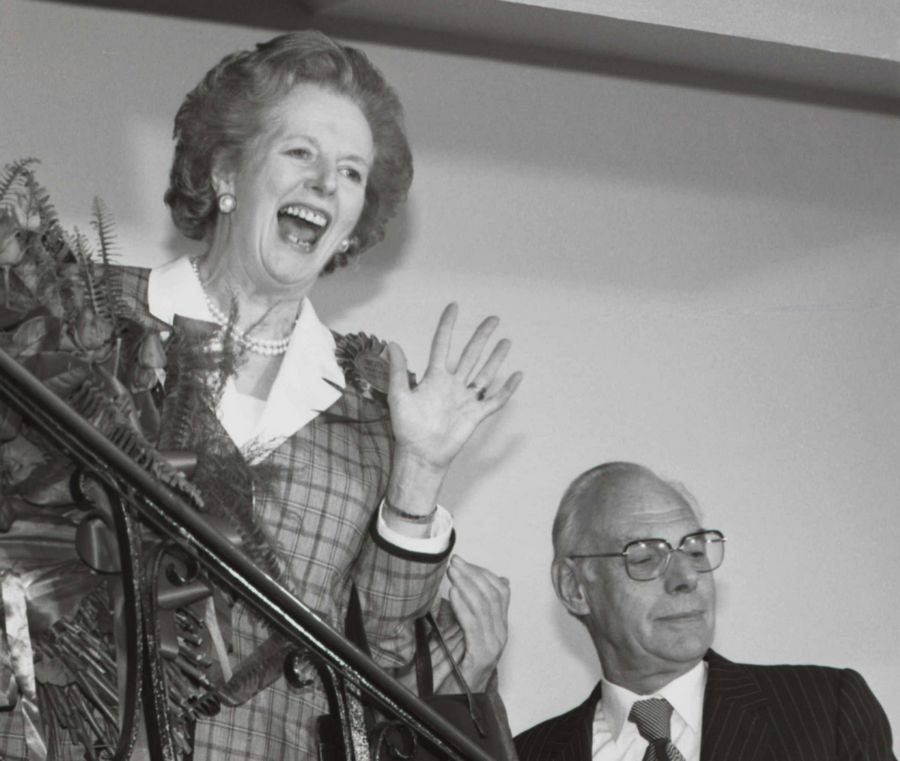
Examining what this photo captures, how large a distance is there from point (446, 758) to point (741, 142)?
317 centimetres

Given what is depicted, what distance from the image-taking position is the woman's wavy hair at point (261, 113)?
3.47 m

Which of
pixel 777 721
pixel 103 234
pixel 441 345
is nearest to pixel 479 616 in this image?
pixel 441 345

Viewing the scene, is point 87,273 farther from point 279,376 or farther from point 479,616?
point 479,616

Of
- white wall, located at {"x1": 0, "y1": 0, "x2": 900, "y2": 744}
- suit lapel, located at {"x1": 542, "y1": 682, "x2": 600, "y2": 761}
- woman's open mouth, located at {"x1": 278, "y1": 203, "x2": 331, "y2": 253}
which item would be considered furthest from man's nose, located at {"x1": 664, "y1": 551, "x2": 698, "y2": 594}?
woman's open mouth, located at {"x1": 278, "y1": 203, "x2": 331, "y2": 253}

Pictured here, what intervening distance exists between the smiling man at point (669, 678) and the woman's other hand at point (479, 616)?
505mm

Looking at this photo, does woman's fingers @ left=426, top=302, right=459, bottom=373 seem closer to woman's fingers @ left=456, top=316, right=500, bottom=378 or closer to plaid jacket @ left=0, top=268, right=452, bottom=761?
woman's fingers @ left=456, top=316, right=500, bottom=378

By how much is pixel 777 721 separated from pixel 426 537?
1.04 meters

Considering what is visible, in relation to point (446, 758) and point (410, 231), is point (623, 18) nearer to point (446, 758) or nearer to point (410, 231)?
point (410, 231)

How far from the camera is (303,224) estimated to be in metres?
3.49

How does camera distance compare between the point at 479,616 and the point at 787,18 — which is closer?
the point at 479,616

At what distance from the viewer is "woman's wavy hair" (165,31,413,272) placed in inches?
137

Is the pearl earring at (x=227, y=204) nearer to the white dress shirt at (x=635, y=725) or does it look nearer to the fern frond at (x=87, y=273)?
the fern frond at (x=87, y=273)

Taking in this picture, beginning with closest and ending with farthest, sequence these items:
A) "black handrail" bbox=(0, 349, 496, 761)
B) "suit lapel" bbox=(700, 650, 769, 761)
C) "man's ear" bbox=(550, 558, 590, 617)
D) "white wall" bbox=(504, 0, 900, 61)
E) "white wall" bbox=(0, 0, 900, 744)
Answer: "black handrail" bbox=(0, 349, 496, 761) → "suit lapel" bbox=(700, 650, 769, 761) → "man's ear" bbox=(550, 558, 590, 617) → "white wall" bbox=(0, 0, 900, 744) → "white wall" bbox=(504, 0, 900, 61)

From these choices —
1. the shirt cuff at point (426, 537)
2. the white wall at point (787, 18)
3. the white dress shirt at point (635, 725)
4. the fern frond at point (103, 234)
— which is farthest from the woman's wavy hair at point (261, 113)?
the white wall at point (787, 18)
